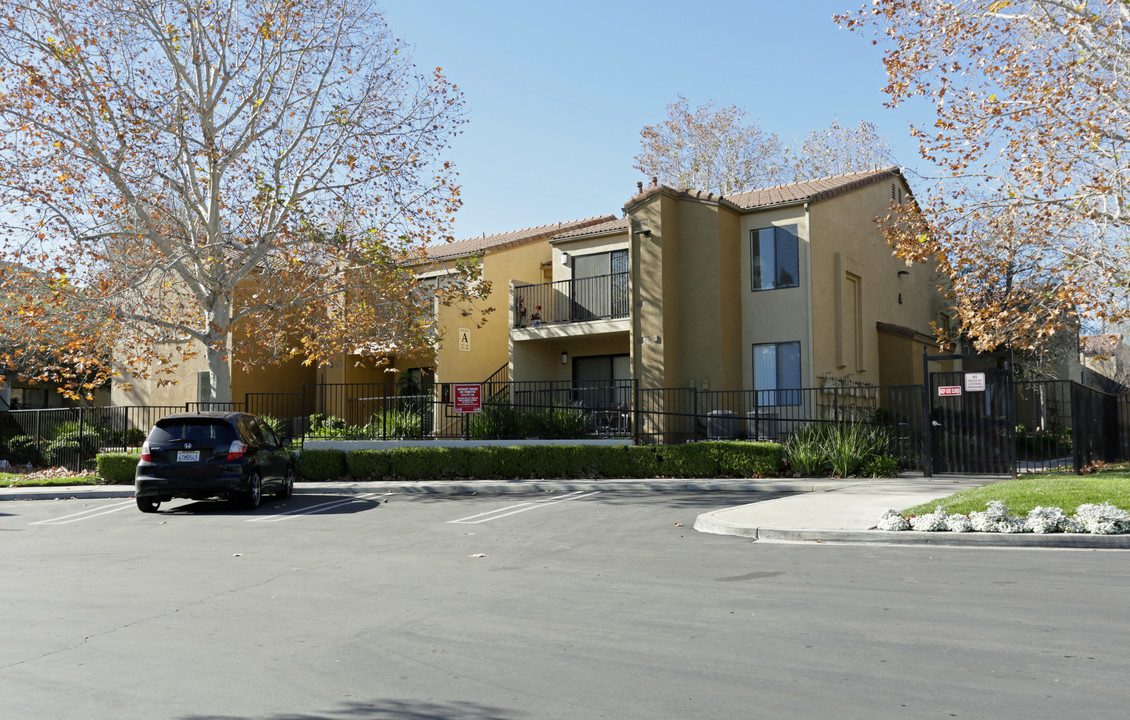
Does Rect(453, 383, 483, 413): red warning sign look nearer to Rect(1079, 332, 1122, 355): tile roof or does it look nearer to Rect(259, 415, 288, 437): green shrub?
Rect(259, 415, 288, 437): green shrub

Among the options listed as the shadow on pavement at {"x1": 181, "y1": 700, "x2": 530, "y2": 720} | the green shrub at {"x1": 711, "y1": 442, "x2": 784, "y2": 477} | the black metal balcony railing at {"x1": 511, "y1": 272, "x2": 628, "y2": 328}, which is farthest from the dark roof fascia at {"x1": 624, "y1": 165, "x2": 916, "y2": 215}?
the shadow on pavement at {"x1": 181, "y1": 700, "x2": 530, "y2": 720}

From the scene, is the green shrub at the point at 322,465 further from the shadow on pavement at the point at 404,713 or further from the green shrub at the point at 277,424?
the shadow on pavement at the point at 404,713

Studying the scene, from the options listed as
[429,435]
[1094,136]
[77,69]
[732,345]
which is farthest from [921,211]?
[77,69]

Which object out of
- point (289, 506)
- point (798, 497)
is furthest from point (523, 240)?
Answer: point (798, 497)

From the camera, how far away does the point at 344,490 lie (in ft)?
59.3

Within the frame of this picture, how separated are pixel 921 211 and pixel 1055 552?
34.8ft

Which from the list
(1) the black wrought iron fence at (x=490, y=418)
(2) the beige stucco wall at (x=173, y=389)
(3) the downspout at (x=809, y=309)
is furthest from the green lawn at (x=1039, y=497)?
(2) the beige stucco wall at (x=173, y=389)

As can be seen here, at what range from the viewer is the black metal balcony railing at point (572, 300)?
2522 cm

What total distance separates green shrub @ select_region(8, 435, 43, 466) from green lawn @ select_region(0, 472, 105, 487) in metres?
4.33

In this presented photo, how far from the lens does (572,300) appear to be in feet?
85.8

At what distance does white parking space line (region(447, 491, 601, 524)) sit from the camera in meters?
13.2

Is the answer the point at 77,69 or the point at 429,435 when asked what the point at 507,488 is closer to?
the point at 429,435

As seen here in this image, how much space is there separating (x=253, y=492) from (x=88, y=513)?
304 cm

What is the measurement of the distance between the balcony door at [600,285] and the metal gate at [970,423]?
9384 mm
